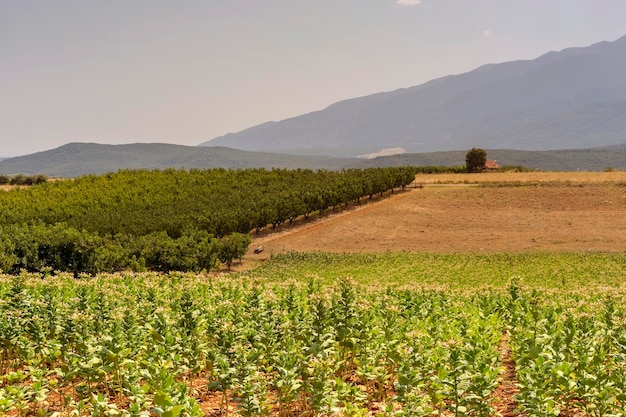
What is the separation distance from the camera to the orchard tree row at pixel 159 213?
4041 cm

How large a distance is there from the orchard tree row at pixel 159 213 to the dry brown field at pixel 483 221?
11.0 feet

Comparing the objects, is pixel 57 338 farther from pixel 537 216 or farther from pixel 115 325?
pixel 537 216

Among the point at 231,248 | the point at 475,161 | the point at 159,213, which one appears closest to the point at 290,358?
the point at 231,248

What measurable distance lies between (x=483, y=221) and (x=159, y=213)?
38.4m

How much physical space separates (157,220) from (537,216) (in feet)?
149

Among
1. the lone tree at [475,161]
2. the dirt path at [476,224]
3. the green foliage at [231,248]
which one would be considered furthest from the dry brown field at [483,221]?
the lone tree at [475,161]

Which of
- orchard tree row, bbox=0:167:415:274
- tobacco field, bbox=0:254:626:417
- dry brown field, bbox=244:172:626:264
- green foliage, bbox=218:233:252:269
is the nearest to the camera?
tobacco field, bbox=0:254:626:417

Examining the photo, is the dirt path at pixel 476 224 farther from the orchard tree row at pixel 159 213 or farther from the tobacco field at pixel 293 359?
the tobacco field at pixel 293 359

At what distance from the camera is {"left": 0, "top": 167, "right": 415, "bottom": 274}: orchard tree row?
40406 millimetres

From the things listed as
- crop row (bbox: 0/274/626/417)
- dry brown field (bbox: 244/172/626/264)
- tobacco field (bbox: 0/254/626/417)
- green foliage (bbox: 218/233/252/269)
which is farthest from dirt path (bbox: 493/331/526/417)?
dry brown field (bbox: 244/172/626/264)

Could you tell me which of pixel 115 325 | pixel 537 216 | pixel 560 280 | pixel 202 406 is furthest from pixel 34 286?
pixel 537 216

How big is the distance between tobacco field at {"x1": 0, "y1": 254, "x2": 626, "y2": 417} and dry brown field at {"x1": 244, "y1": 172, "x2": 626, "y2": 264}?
40.8 meters

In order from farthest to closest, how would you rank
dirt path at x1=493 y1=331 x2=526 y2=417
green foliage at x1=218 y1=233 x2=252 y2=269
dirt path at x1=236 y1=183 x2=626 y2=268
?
dirt path at x1=236 y1=183 x2=626 y2=268
green foliage at x1=218 y1=233 x2=252 y2=269
dirt path at x1=493 y1=331 x2=526 y2=417

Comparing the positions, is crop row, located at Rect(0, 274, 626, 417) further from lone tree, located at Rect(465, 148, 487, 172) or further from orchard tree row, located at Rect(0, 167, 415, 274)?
lone tree, located at Rect(465, 148, 487, 172)
